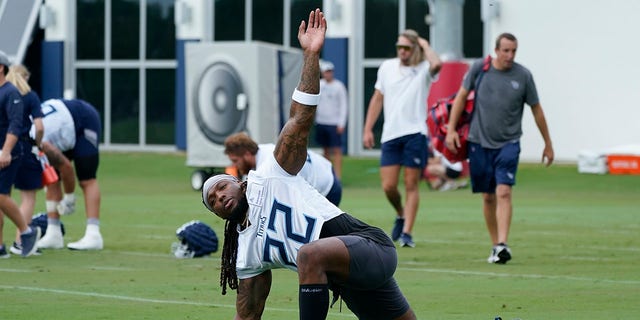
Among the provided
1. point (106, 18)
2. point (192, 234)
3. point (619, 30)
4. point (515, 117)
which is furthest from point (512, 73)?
point (106, 18)

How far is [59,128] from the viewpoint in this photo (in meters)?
13.9

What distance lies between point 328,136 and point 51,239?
11.9m

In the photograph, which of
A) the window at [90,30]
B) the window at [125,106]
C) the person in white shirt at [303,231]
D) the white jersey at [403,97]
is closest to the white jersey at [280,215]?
the person in white shirt at [303,231]

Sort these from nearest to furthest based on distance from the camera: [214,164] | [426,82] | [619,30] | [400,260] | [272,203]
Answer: [272,203] < [400,260] < [426,82] < [214,164] < [619,30]

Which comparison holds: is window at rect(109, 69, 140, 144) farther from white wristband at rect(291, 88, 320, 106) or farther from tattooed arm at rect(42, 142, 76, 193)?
white wristband at rect(291, 88, 320, 106)

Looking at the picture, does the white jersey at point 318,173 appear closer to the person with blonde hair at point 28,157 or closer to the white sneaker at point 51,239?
the person with blonde hair at point 28,157

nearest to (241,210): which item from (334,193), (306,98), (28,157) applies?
(306,98)

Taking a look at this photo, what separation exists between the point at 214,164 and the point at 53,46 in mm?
13019

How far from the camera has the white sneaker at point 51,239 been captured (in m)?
14.3

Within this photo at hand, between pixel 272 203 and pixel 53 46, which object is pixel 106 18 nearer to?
pixel 53 46

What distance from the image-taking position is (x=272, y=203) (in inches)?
280

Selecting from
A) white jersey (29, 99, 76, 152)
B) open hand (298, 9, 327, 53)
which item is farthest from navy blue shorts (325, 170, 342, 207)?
open hand (298, 9, 327, 53)

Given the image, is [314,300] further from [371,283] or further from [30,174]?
[30,174]

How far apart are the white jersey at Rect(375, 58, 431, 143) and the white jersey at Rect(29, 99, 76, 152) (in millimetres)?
3295
